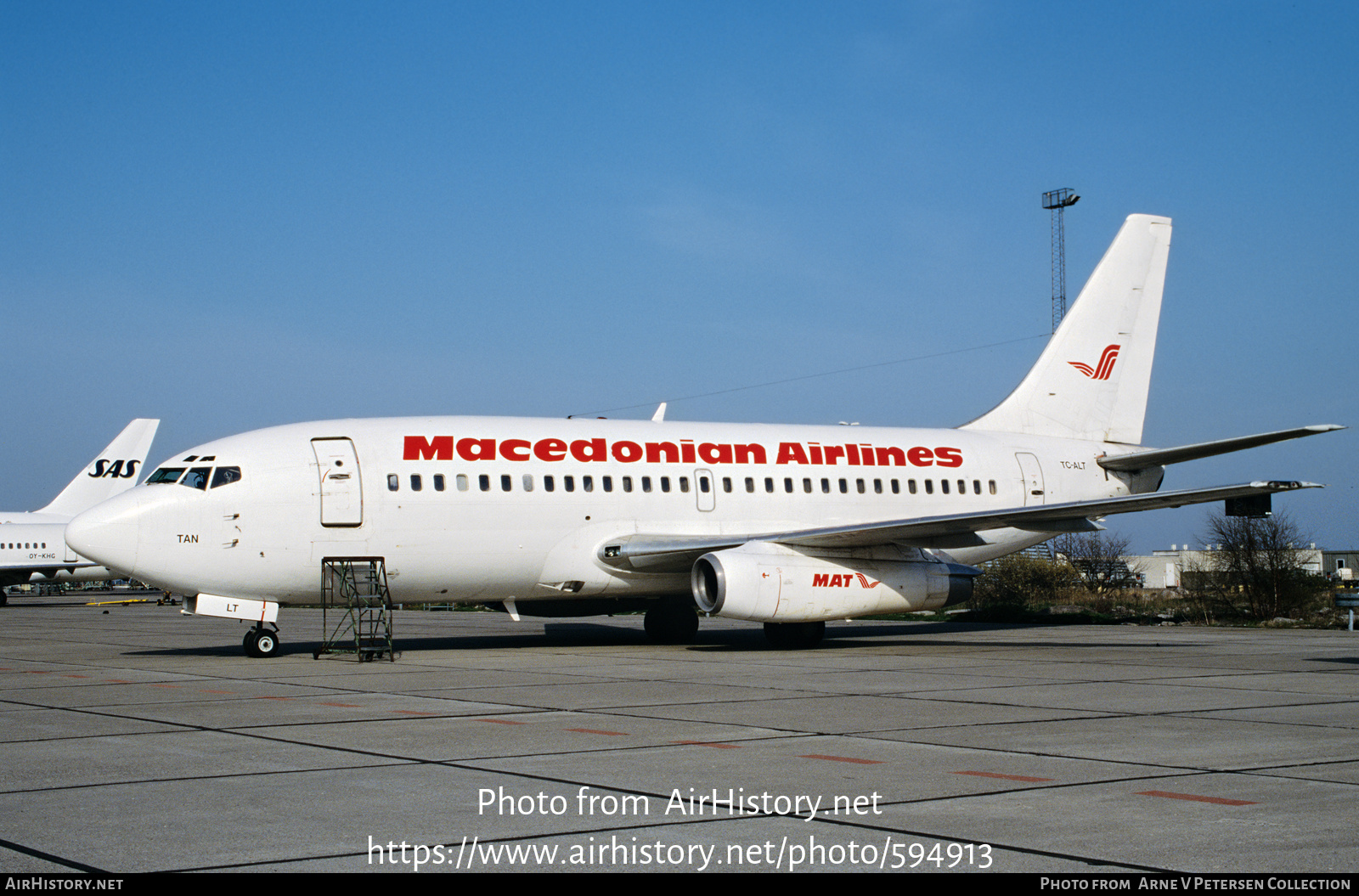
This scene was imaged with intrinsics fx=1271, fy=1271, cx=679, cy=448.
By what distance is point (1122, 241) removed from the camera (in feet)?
92.7

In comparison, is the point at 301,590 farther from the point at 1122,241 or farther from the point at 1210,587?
the point at 1210,587

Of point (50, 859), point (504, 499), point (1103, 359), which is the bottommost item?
point (50, 859)

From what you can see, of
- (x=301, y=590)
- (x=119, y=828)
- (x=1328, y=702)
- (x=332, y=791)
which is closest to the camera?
(x=119, y=828)

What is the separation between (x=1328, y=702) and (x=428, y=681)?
9930mm

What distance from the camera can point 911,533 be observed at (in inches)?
818

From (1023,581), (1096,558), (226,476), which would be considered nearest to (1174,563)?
(1096,558)

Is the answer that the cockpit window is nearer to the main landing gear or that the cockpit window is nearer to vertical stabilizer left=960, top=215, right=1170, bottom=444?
the main landing gear

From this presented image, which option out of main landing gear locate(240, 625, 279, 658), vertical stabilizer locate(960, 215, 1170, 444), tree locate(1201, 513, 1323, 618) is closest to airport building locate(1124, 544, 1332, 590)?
tree locate(1201, 513, 1323, 618)

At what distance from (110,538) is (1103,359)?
20.5 m

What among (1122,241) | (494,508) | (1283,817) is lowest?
(1283,817)

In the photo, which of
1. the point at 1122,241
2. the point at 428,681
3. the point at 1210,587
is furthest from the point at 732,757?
the point at 1210,587

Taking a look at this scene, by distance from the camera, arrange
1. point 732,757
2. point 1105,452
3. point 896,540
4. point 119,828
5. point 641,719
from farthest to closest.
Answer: point 1105,452
point 896,540
point 641,719
point 732,757
point 119,828

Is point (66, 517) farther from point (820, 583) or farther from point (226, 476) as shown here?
point (820, 583)

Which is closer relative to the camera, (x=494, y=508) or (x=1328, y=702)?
(x=1328, y=702)
